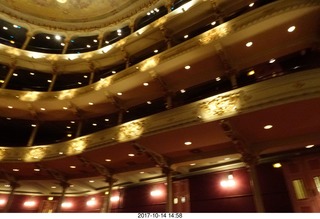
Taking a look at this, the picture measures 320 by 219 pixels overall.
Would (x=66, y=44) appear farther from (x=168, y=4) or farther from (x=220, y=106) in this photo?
(x=220, y=106)

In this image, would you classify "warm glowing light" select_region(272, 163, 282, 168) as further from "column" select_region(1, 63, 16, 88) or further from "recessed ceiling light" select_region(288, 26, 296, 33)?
"column" select_region(1, 63, 16, 88)

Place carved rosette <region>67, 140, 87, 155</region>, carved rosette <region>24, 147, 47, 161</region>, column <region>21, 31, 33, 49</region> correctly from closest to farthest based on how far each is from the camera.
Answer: carved rosette <region>67, 140, 87, 155</region>, carved rosette <region>24, 147, 47, 161</region>, column <region>21, 31, 33, 49</region>

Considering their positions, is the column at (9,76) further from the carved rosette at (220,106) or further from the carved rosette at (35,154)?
the carved rosette at (220,106)

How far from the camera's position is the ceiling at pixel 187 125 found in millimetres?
8062

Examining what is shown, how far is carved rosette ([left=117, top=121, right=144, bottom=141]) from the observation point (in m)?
9.75

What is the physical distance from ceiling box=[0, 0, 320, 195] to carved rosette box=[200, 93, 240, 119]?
260 mm

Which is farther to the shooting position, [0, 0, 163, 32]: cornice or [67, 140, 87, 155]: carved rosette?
[0, 0, 163, 32]: cornice

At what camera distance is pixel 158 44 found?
15438 millimetres

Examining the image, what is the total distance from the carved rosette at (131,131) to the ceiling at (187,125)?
0.99 feet

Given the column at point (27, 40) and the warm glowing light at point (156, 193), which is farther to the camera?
the column at point (27, 40)

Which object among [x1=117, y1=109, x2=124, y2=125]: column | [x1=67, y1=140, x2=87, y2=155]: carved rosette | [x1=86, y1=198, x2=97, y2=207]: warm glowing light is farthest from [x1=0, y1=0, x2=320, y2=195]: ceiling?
[x1=86, y1=198, x2=97, y2=207]: warm glowing light

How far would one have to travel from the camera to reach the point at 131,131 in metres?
10.0

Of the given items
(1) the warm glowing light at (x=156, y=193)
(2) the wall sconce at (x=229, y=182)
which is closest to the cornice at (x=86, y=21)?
(1) the warm glowing light at (x=156, y=193)
